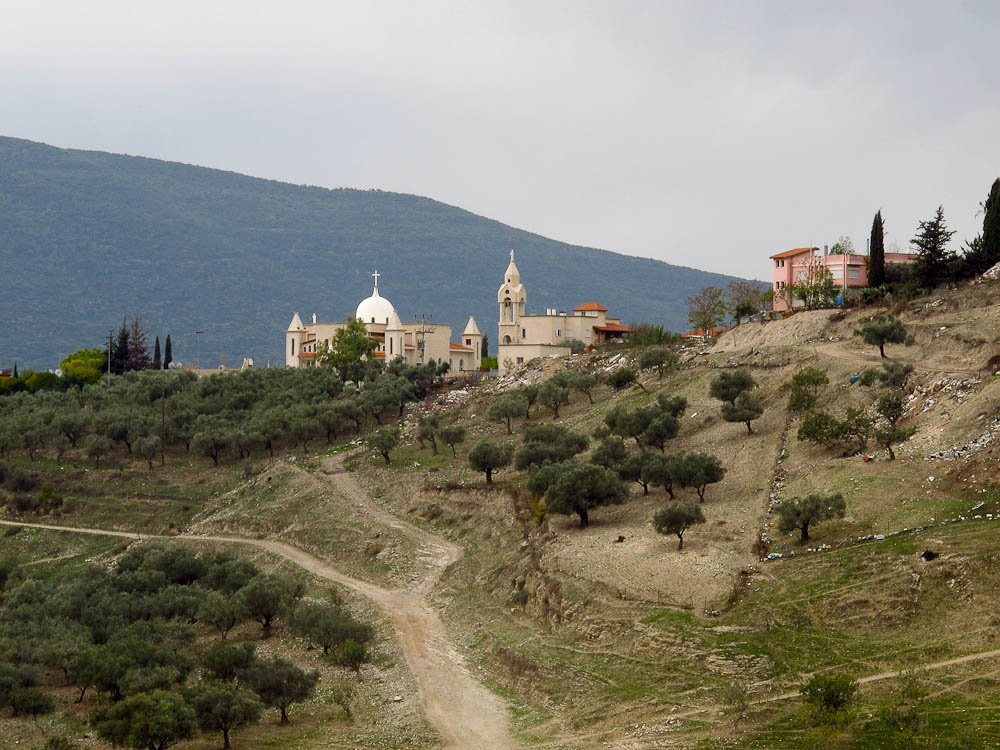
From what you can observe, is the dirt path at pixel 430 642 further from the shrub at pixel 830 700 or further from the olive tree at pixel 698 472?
the olive tree at pixel 698 472

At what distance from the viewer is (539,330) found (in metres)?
91.1

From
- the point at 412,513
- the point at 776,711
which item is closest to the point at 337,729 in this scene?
the point at 776,711

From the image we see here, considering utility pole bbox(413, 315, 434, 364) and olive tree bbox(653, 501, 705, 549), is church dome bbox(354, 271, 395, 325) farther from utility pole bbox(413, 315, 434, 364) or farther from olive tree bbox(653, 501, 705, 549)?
olive tree bbox(653, 501, 705, 549)

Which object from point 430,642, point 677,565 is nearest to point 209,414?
point 430,642

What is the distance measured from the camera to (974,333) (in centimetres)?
5472

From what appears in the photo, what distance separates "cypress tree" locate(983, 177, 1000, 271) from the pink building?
22.9ft

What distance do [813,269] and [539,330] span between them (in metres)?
21.9

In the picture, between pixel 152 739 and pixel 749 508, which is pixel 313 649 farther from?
pixel 749 508

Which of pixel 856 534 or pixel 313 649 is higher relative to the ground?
pixel 856 534

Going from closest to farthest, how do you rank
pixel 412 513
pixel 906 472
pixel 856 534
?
pixel 856 534 → pixel 906 472 → pixel 412 513

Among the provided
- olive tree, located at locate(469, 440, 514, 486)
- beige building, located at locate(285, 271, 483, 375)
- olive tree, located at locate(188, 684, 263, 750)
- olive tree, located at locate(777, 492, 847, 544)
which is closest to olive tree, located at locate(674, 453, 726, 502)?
olive tree, located at locate(777, 492, 847, 544)

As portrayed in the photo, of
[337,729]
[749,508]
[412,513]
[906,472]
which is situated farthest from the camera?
[412,513]

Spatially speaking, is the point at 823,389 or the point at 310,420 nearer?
the point at 823,389

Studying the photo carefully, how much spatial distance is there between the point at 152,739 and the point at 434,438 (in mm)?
38621
